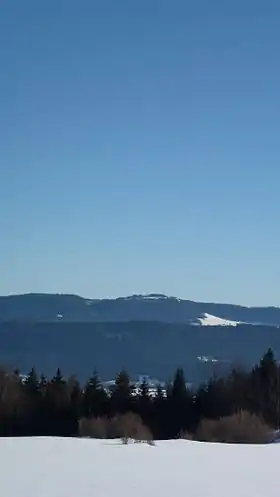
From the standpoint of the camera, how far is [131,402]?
42.5m

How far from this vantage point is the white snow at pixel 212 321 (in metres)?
168

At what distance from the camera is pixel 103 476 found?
41.1 ft

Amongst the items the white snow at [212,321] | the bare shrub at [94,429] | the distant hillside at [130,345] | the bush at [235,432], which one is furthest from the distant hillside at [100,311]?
the bare shrub at [94,429]

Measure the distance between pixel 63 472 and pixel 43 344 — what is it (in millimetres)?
130353

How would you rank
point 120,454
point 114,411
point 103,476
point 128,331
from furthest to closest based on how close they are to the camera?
point 128,331 → point 114,411 → point 120,454 → point 103,476

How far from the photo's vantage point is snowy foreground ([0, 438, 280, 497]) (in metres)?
11.2

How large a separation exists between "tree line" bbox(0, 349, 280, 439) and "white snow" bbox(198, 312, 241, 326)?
124 m

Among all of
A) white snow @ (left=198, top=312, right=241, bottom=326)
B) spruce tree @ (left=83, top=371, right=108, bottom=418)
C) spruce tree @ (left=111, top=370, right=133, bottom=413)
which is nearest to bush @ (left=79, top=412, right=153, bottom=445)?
spruce tree @ (left=83, top=371, right=108, bottom=418)

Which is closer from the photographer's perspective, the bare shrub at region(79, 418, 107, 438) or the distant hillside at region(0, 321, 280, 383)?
the bare shrub at region(79, 418, 107, 438)

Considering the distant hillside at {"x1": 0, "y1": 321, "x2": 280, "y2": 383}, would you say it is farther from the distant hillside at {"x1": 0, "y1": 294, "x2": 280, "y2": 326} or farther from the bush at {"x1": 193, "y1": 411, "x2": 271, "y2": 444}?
the bush at {"x1": 193, "y1": 411, "x2": 271, "y2": 444}

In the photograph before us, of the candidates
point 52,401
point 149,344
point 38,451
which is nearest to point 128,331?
point 149,344

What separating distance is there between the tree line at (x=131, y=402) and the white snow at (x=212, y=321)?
124198 mm

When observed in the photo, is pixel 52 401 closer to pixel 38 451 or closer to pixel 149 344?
pixel 38 451

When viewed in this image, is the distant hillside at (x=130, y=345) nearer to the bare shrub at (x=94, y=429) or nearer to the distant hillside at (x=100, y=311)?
the distant hillside at (x=100, y=311)
